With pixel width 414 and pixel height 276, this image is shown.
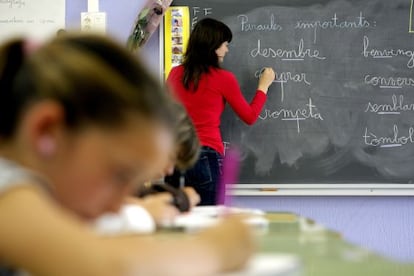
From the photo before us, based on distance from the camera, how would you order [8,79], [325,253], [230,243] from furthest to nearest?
[325,253] → [230,243] → [8,79]

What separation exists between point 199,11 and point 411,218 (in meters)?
1.58

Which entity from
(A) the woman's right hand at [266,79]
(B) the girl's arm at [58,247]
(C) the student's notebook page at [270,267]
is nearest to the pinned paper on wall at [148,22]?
(A) the woman's right hand at [266,79]

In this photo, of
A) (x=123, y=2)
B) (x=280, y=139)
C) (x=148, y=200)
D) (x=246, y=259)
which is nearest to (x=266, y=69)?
(x=280, y=139)

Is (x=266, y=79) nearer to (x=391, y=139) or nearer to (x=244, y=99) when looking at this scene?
(x=244, y=99)

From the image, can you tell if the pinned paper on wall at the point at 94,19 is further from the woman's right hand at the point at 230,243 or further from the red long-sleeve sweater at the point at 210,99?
the woman's right hand at the point at 230,243

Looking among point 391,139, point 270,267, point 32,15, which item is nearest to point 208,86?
point 391,139

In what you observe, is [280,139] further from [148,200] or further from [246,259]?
[246,259]

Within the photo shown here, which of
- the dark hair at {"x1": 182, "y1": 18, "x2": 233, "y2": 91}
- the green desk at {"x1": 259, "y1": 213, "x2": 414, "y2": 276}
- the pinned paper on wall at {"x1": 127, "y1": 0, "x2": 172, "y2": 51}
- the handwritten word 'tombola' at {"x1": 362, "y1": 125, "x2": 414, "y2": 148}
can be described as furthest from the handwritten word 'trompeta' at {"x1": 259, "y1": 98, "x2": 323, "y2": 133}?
the green desk at {"x1": 259, "y1": 213, "x2": 414, "y2": 276}

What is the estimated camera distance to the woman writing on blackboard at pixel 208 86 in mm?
3053

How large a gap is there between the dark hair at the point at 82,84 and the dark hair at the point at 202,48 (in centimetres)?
234

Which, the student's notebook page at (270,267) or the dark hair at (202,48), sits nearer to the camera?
the student's notebook page at (270,267)

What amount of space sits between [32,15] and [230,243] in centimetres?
294

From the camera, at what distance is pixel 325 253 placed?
1.14 m

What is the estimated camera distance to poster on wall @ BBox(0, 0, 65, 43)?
136 inches
